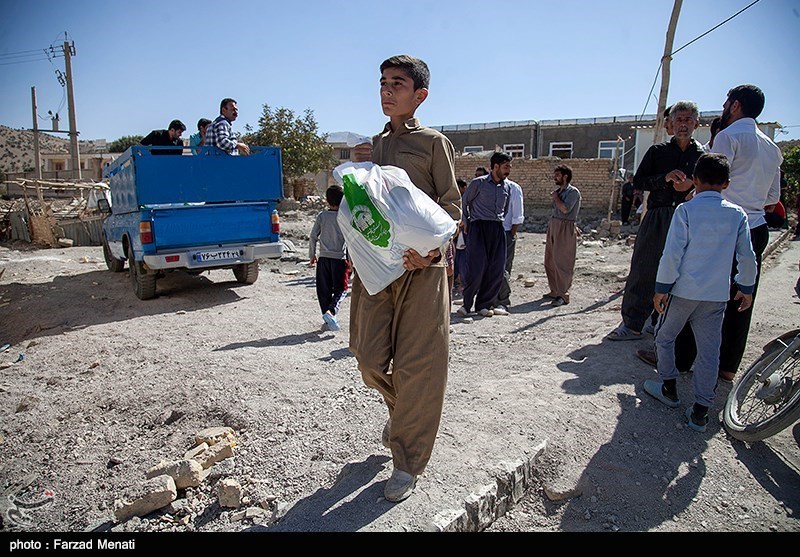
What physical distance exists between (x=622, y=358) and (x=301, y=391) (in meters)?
2.52

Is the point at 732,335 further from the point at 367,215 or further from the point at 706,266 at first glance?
the point at 367,215

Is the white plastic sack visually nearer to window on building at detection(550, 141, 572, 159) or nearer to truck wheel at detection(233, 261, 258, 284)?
truck wheel at detection(233, 261, 258, 284)

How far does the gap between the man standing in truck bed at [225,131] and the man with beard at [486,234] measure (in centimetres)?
361

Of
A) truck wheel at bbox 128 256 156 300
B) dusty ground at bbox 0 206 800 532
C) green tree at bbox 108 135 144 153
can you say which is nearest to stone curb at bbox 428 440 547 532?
dusty ground at bbox 0 206 800 532

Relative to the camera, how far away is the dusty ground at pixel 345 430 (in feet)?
8.14

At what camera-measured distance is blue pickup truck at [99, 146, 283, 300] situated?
22.7 ft

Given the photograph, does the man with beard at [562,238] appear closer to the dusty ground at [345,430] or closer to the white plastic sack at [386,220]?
the dusty ground at [345,430]

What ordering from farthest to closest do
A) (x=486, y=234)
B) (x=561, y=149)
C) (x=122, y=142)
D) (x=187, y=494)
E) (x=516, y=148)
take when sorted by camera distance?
(x=122, y=142) < (x=516, y=148) < (x=561, y=149) < (x=486, y=234) < (x=187, y=494)

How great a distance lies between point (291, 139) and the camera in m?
24.0

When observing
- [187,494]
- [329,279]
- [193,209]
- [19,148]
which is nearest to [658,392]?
[187,494]

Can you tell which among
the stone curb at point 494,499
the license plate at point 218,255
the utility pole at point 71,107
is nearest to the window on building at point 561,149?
the utility pole at point 71,107

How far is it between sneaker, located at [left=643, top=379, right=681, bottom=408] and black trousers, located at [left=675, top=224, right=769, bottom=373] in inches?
19.5

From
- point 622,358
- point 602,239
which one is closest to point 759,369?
point 622,358

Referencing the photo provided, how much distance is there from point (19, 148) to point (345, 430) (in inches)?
2838
